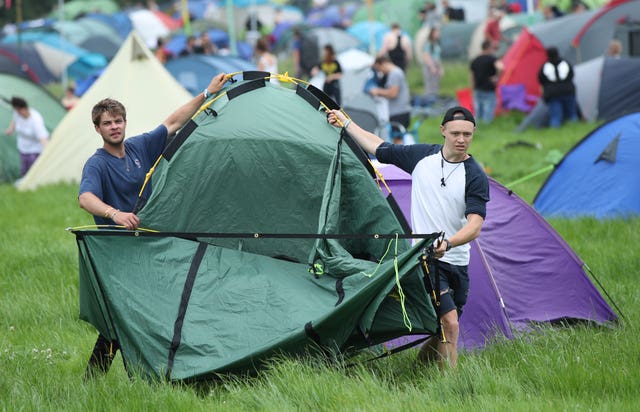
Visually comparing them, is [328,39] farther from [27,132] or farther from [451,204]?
[451,204]

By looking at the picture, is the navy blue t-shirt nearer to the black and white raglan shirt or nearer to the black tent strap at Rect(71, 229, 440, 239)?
the black tent strap at Rect(71, 229, 440, 239)

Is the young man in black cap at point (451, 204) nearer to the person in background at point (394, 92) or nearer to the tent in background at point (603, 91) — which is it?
the person in background at point (394, 92)

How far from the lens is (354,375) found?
605 cm

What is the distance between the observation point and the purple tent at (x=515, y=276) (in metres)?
7.36

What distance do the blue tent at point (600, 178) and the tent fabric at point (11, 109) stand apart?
29.4ft

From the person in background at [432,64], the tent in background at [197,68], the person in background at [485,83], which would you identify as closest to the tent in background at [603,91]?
the person in background at [485,83]

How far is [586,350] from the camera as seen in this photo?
6.44 metres

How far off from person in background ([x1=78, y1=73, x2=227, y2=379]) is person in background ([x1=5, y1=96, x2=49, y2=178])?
32.8 ft

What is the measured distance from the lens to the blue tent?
36.8 ft

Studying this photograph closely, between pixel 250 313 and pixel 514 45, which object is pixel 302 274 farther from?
pixel 514 45

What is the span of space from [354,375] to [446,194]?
3.86 ft

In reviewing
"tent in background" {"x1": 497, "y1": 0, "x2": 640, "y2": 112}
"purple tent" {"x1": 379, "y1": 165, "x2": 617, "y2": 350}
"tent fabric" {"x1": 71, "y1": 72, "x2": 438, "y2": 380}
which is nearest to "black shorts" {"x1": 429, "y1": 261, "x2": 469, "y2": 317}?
"tent fabric" {"x1": 71, "y1": 72, "x2": 438, "y2": 380}

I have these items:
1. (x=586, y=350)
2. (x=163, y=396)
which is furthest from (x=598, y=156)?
(x=163, y=396)

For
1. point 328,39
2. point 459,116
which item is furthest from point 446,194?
point 328,39
